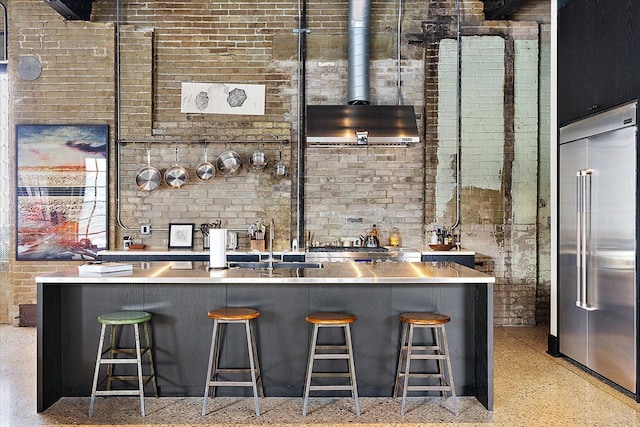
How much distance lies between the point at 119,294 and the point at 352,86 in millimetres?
3894

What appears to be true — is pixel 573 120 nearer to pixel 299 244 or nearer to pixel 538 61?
pixel 538 61

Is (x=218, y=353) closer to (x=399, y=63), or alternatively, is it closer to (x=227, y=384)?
(x=227, y=384)

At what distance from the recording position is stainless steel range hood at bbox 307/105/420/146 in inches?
251

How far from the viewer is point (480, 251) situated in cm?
747

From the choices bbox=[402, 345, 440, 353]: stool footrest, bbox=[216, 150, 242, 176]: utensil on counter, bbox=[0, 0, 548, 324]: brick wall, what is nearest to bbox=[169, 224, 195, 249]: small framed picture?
bbox=[0, 0, 548, 324]: brick wall

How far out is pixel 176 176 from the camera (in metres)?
7.26

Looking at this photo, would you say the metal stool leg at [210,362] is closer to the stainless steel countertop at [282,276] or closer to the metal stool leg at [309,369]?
the stainless steel countertop at [282,276]

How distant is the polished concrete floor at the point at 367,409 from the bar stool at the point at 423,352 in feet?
0.53

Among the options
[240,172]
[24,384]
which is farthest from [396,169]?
[24,384]

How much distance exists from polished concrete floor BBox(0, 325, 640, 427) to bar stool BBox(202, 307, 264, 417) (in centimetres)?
16

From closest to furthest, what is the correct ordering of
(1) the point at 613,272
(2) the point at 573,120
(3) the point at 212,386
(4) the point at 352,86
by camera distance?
(3) the point at 212,386, (1) the point at 613,272, (2) the point at 573,120, (4) the point at 352,86

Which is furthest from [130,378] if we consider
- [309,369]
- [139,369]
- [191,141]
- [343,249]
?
[191,141]

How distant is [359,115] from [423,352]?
2951 mm

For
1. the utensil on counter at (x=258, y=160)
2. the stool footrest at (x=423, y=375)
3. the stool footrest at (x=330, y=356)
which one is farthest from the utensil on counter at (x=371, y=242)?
the stool footrest at (x=330, y=356)
